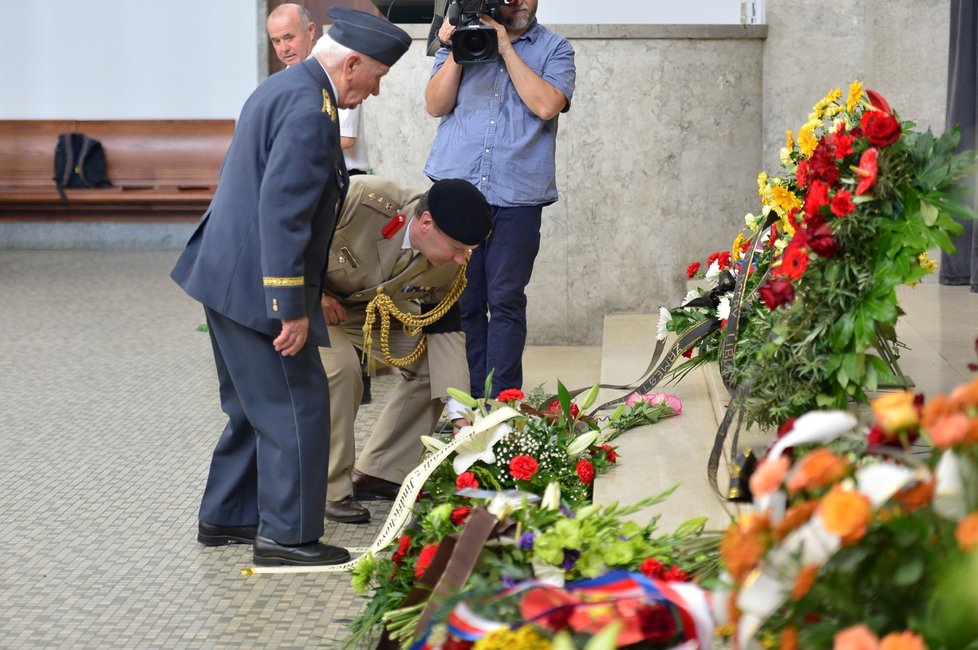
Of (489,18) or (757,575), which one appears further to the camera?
(489,18)

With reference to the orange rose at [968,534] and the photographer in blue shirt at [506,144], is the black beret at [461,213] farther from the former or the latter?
the orange rose at [968,534]

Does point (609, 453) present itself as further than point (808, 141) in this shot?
Yes

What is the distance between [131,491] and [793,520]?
107 inches

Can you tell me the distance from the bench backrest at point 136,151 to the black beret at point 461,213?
6738 mm

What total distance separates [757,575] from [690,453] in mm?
1710

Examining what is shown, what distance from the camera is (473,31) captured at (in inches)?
158

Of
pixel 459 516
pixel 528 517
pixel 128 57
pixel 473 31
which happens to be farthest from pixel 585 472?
pixel 128 57

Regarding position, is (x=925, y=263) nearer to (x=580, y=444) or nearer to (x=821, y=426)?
(x=580, y=444)

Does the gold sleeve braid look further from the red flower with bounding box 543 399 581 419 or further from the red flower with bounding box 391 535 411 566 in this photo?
the red flower with bounding box 391 535 411 566

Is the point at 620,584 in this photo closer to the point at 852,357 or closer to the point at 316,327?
the point at 852,357

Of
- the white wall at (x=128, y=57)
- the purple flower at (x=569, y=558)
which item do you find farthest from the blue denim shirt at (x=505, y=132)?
the white wall at (x=128, y=57)

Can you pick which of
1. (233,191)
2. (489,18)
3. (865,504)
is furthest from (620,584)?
(489,18)

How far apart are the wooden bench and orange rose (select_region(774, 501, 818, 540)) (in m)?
8.76

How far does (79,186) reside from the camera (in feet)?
31.1
